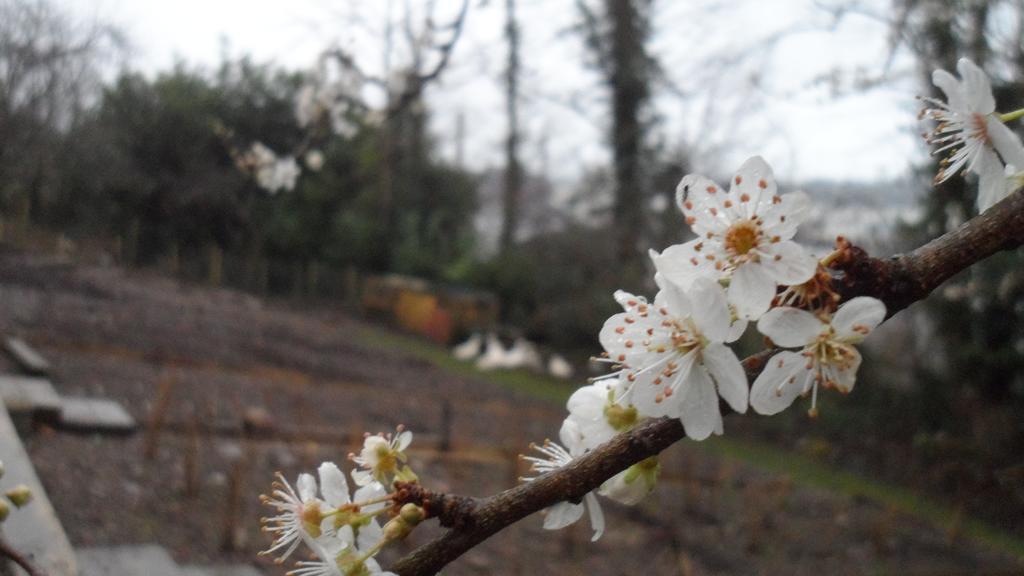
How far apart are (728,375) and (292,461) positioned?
3633mm

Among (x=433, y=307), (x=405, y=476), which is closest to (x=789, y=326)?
(x=405, y=476)

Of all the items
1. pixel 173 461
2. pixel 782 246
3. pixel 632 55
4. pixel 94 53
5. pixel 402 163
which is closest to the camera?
pixel 782 246

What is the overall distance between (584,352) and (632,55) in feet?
10.8

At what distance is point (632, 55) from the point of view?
9898 mm

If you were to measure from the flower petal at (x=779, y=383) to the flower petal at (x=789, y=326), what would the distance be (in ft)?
0.09

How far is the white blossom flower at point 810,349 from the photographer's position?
2.05 ft

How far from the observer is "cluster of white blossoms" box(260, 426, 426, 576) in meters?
0.76

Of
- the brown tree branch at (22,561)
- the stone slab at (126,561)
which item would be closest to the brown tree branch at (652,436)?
the brown tree branch at (22,561)

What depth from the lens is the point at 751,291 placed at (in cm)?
65

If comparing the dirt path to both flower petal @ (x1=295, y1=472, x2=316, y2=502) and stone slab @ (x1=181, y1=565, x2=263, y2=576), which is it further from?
flower petal @ (x1=295, y1=472, x2=316, y2=502)

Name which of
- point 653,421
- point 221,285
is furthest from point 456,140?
point 653,421

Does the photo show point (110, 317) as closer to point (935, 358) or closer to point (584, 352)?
point (584, 352)

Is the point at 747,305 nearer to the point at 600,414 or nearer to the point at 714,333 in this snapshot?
the point at 714,333

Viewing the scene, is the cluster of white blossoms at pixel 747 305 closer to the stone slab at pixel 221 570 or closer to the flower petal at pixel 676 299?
the flower petal at pixel 676 299
